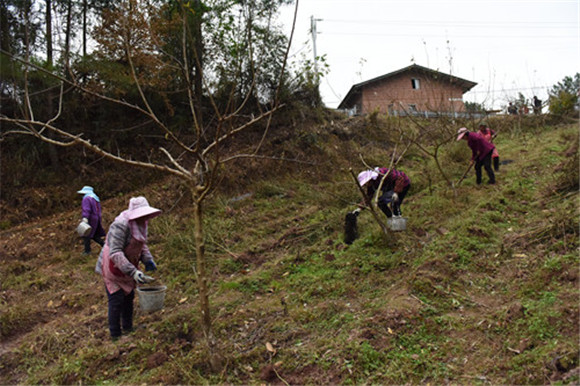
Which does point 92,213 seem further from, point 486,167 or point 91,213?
point 486,167

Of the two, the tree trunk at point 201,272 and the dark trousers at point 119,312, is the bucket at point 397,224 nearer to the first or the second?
the tree trunk at point 201,272

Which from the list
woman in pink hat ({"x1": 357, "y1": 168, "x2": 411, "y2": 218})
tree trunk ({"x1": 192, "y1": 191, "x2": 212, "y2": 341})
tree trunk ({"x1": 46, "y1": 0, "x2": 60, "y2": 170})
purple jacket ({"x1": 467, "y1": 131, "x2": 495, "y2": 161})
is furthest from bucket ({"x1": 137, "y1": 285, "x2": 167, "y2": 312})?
tree trunk ({"x1": 46, "y1": 0, "x2": 60, "y2": 170})

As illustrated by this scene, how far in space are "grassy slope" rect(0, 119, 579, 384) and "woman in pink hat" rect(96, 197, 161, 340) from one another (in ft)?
1.36

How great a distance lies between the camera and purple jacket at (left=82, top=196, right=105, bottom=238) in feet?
22.8

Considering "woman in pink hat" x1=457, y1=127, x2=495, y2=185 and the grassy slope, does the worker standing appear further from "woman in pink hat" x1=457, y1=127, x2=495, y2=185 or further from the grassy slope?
"woman in pink hat" x1=457, y1=127, x2=495, y2=185

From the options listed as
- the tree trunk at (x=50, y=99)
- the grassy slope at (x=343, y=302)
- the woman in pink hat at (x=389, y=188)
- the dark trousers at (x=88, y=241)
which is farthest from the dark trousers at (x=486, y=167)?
the tree trunk at (x=50, y=99)

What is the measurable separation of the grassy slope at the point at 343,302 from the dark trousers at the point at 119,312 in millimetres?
153

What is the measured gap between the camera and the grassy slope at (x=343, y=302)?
3.28 m

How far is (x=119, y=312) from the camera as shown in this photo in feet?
13.4

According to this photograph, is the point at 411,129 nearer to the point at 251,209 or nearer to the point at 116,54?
the point at 251,209

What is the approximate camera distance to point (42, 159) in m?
11.7

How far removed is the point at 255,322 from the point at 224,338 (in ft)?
1.26

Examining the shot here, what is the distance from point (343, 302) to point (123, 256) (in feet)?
7.35

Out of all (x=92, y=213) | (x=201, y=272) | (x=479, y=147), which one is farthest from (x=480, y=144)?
(x=92, y=213)
